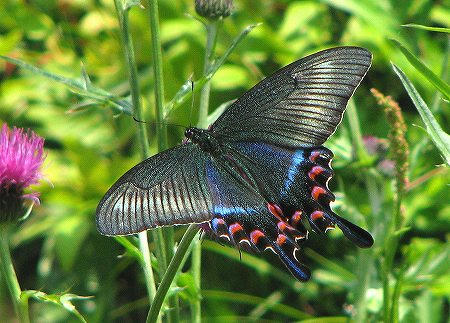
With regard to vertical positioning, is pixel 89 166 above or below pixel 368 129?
below

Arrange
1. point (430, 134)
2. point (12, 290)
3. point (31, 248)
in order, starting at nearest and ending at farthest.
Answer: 1. point (430, 134)
2. point (12, 290)
3. point (31, 248)

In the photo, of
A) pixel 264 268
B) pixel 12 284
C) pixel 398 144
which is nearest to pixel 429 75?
pixel 398 144

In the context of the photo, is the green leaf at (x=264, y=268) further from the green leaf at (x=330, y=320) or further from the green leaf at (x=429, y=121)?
the green leaf at (x=429, y=121)

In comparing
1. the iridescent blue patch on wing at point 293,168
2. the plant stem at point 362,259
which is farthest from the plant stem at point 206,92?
the plant stem at point 362,259

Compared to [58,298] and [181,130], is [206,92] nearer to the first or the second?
[58,298]

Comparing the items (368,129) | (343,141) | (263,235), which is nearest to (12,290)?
(263,235)

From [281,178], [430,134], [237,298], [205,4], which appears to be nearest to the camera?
[430,134]

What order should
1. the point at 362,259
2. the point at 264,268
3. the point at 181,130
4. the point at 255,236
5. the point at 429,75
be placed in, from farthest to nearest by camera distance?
the point at 181,130
the point at 264,268
the point at 362,259
the point at 255,236
the point at 429,75

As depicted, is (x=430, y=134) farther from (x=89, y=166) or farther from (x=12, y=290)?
(x=89, y=166)
